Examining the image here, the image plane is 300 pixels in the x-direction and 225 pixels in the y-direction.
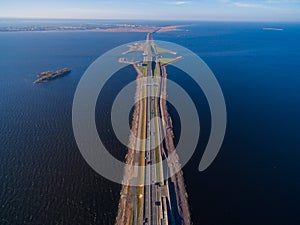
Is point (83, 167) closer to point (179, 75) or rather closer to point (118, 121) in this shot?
point (118, 121)

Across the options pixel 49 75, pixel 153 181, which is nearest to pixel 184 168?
pixel 153 181

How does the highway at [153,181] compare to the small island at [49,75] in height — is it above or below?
below

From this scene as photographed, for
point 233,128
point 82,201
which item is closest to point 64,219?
point 82,201

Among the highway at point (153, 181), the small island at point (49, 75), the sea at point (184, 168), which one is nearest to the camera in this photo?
the highway at point (153, 181)

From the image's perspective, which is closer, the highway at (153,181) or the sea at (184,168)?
the highway at (153,181)

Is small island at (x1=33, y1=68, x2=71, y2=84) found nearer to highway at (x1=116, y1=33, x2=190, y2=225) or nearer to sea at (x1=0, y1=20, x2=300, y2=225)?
sea at (x1=0, y1=20, x2=300, y2=225)

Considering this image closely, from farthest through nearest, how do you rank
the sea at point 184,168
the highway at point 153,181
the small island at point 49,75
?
1. the small island at point 49,75
2. the sea at point 184,168
3. the highway at point 153,181

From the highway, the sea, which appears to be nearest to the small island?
the sea

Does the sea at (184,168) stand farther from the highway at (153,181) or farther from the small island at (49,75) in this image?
the small island at (49,75)

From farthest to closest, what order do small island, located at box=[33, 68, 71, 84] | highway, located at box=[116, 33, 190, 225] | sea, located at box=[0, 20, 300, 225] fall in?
small island, located at box=[33, 68, 71, 84] < sea, located at box=[0, 20, 300, 225] < highway, located at box=[116, 33, 190, 225]

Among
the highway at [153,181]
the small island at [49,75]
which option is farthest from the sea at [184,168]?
the small island at [49,75]
